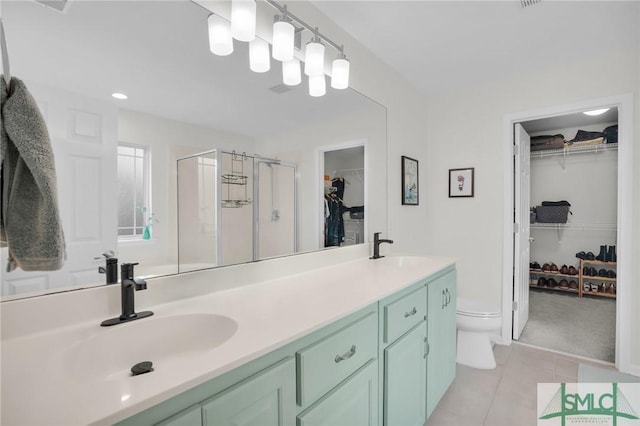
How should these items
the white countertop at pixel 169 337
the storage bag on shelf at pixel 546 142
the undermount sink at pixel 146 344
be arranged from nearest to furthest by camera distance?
the white countertop at pixel 169 337
the undermount sink at pixel 146 344
the storage bag on shelf at pixel 546 142

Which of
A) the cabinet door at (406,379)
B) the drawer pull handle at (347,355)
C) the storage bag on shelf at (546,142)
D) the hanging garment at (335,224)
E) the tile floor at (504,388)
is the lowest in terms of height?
the tile floor at (504,388)

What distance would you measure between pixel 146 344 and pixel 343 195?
146cm

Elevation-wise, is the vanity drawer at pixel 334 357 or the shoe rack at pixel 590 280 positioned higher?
the vanity drawer at pixel 334 357

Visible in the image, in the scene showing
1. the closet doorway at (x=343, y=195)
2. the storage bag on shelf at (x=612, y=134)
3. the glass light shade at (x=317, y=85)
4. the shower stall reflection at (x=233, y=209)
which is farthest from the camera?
the storage bag on shelf at (x=612, y=134)

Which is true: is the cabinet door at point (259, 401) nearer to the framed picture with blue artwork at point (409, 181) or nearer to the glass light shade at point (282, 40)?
the glass light shade at point (282, 40)

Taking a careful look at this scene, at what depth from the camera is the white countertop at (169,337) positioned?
547 millimetres

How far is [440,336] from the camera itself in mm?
1813

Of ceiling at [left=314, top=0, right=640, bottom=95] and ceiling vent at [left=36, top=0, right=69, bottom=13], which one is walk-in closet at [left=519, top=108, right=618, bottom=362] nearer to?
ceiling at [left=314, top=0, right=640, bottom=95]

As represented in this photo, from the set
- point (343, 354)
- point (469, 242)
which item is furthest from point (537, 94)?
point (343, 354)

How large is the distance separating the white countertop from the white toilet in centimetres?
117

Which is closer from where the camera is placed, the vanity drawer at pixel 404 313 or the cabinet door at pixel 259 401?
the cabinet door at pixel 259 401

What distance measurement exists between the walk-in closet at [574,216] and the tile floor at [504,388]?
108 centimetres

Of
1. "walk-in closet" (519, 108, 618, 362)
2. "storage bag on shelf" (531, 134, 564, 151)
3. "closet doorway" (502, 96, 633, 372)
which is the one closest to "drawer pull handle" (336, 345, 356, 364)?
"closet doorway" (502, 96, 633, 372)

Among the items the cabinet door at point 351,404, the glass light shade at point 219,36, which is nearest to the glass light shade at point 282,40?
the glass light shade at point 219,36
